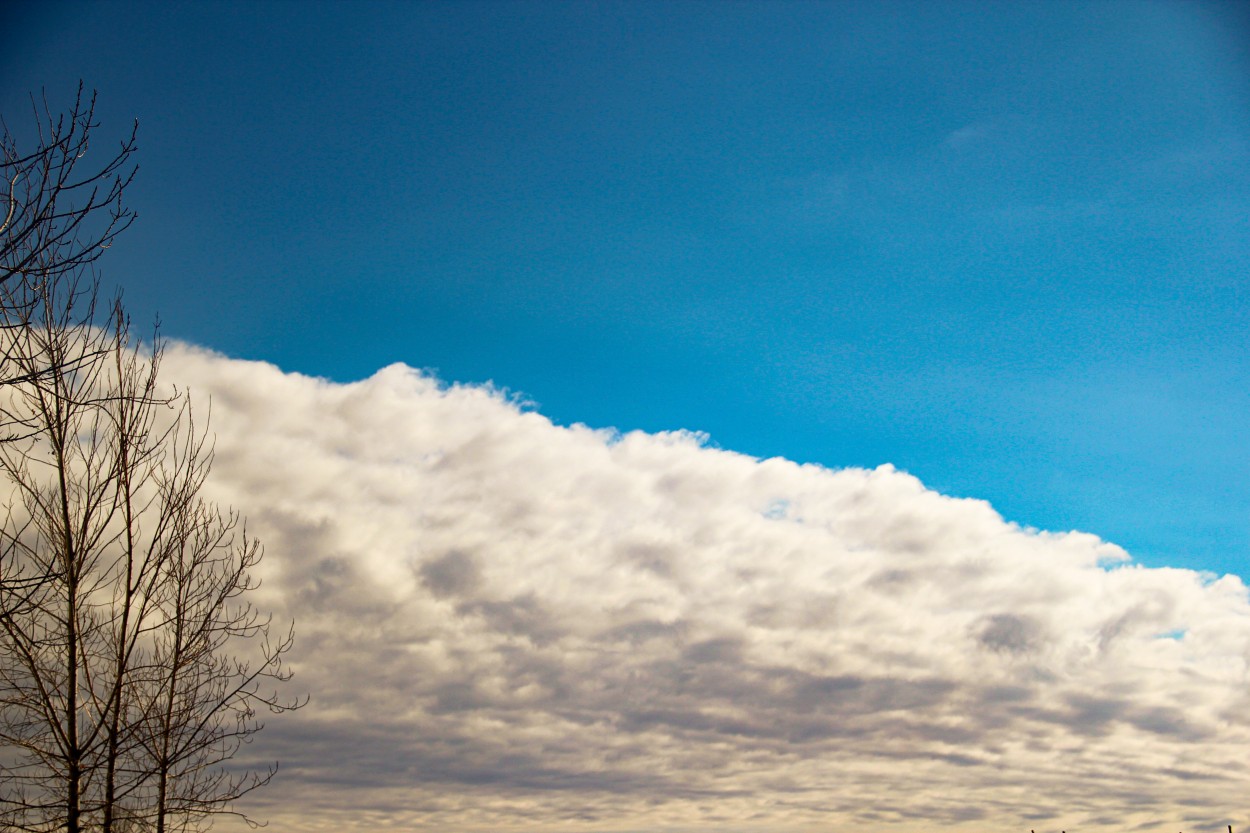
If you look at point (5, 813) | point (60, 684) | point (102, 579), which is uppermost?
point (102, 579)

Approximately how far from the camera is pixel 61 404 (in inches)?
475

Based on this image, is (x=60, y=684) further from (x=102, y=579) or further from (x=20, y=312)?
(x=20, y=312)

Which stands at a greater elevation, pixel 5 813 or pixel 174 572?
pixel 174 572

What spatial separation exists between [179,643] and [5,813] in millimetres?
4716

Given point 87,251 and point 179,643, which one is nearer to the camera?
point 87,251

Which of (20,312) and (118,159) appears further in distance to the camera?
(20,312)

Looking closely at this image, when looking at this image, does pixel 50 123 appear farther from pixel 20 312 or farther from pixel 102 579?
pixel 102 579

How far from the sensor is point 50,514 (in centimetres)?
1234

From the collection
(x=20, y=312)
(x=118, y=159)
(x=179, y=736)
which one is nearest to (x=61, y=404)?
(x=20, y=312)

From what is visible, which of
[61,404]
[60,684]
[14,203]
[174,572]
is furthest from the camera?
[174,572]

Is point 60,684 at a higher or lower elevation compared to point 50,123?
lower

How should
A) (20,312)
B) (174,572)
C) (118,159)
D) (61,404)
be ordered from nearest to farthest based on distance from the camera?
(118,159)
(20,312)
(61,404)
(174,572)

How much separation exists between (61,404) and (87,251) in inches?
183

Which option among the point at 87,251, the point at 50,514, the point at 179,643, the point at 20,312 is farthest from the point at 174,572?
the point at 87,251
